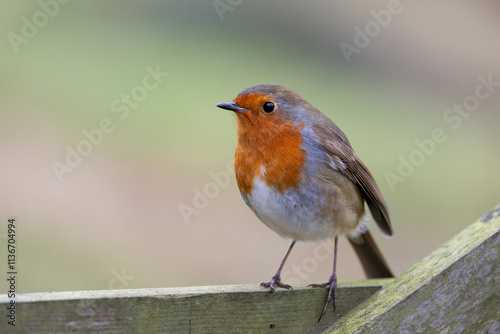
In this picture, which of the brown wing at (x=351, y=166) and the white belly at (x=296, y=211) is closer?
the white belly at (x=296, y=211)

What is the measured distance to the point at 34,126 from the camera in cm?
624

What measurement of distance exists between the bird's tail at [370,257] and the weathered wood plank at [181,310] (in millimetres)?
927

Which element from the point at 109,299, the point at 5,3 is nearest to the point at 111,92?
the point at 5,3

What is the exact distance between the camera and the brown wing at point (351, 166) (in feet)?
11.3
